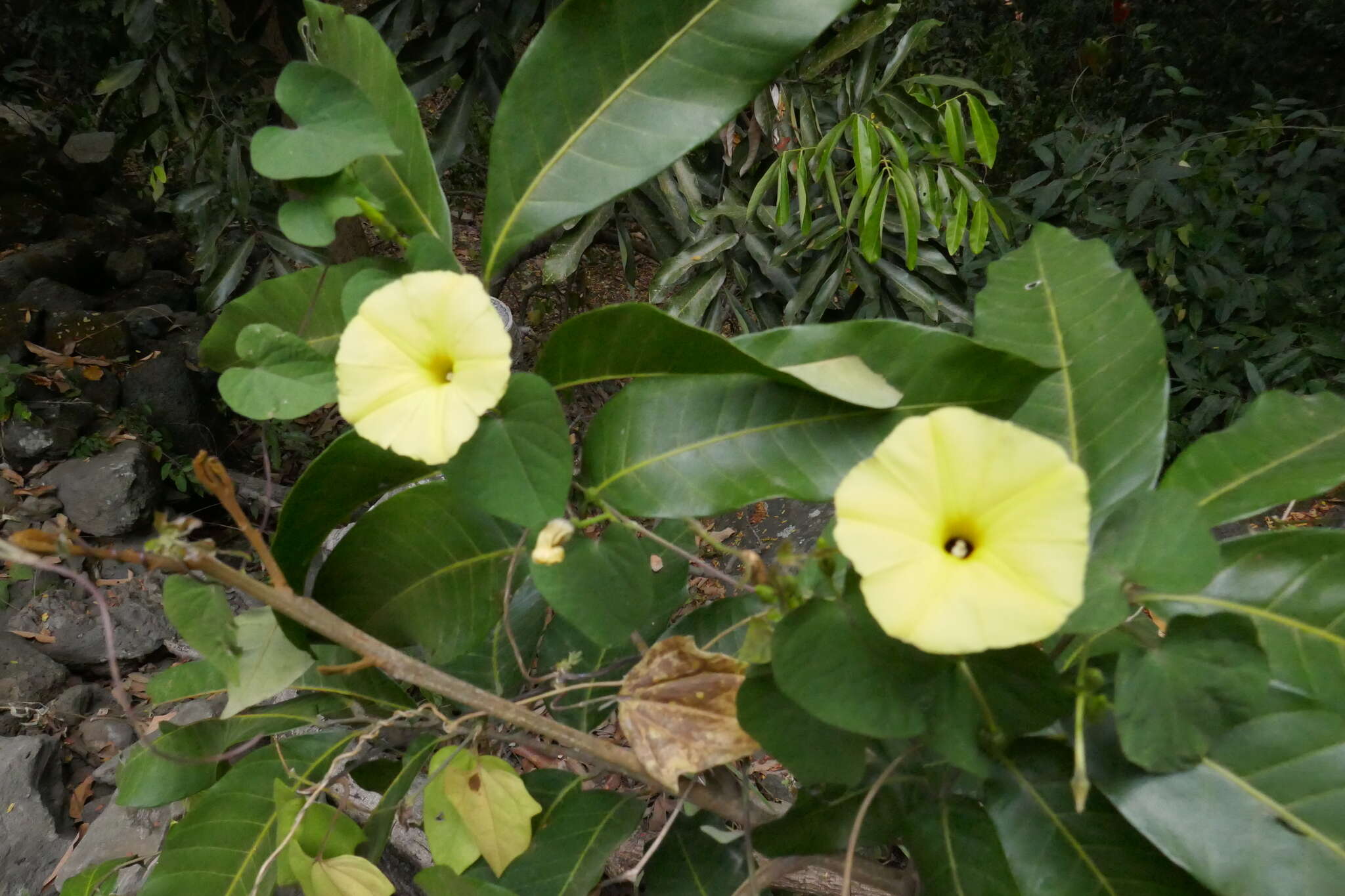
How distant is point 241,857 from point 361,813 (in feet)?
1.57

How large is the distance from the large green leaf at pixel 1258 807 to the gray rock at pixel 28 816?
214 centimetres

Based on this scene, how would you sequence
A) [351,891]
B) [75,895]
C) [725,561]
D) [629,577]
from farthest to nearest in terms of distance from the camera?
[725,561] → [75,895] → [351,891] → [629,577]

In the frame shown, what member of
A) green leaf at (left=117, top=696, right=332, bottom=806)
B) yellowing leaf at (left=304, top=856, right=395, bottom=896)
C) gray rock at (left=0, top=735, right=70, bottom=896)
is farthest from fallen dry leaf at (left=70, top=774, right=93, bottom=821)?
yellowing leaf at (left=304, top=856, right=395, bottom=896)

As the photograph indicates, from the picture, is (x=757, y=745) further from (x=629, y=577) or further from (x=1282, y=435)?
(x=1282, y=435)

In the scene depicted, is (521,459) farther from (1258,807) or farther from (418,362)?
(1258,807)

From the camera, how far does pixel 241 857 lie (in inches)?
26.1

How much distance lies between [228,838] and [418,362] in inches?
18.5

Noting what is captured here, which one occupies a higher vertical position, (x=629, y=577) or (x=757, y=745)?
(x=629, y=577)

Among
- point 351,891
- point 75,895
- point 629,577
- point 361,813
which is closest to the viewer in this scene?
point 629,577

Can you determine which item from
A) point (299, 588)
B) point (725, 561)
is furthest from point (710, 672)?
point (725, 561)

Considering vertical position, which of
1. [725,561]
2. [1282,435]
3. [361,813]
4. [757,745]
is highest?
[1282,435]

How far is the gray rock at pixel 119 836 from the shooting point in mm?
1616

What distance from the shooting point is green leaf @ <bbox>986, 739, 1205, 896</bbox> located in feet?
1.57

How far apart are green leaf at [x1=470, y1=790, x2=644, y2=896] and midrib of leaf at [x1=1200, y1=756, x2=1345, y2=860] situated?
0.44 meters
